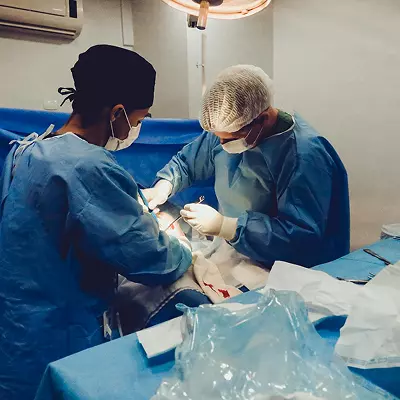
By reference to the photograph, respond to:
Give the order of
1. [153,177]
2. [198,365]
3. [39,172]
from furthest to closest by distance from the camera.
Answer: [153,177] → [39,172] → [198,365]

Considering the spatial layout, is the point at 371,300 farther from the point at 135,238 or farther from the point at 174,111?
the point at 174,111

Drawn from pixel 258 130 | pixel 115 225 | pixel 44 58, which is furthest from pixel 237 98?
pixel 44 58

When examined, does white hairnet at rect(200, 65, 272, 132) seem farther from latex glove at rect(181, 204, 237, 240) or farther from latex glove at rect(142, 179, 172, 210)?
latex glove at rect(142, 179, 172, 210)

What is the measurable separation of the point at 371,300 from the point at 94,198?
30.6 inches

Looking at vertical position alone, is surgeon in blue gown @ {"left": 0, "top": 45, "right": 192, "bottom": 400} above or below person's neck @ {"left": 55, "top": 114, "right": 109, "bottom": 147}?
below

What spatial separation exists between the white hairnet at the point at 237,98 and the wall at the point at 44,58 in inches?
61.0

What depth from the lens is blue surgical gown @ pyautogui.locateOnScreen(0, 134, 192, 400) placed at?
3.81ft

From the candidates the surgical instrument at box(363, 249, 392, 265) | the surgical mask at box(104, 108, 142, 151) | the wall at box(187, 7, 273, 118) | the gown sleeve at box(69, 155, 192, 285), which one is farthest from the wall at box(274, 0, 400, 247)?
the gown sleeve at box(69, 155, 192, 285)

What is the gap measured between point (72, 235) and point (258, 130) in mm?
909

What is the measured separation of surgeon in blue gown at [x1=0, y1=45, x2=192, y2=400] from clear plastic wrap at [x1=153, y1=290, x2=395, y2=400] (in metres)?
0.46

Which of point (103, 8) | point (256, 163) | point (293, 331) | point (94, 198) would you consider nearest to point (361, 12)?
point (256, 163)

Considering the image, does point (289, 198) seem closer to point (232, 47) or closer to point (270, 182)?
point (270, 182)

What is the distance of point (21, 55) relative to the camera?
8.66ft

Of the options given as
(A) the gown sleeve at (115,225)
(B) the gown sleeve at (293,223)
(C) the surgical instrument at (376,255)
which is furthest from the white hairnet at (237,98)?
(C) the surgical instrument at (376,255)
